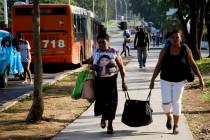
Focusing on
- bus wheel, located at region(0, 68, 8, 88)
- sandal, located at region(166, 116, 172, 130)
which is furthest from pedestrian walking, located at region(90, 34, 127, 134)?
bus wheel, located at region(0, 68, 8, 88)

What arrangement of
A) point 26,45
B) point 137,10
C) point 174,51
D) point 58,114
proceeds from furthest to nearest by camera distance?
1. point 137,10
2. point 26,45
3. point 58,114
4. point 174,51

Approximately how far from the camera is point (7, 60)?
18938mm

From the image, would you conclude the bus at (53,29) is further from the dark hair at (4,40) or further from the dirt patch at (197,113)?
the dirt patch at (197,113)

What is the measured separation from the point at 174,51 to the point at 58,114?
3.80 meters

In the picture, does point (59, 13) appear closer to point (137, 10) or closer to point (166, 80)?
point (166, 80)

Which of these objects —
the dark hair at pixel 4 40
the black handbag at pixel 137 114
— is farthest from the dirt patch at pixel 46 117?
the dark hair at pixel 4 40

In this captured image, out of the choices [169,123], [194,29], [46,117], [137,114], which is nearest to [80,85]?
[137,114]

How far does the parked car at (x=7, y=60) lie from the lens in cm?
1852

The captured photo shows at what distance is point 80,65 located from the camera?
28.4 meters

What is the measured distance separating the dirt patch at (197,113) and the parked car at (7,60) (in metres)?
6.16

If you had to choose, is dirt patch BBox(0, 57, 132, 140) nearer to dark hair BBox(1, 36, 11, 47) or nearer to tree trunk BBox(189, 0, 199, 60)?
dark hair BBox(1, 36, 11, 47)

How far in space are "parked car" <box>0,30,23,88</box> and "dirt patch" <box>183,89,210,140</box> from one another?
6.16 metres

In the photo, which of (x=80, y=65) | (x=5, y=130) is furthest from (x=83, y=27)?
(x=5, y=130)

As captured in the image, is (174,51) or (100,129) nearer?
(174,51)
